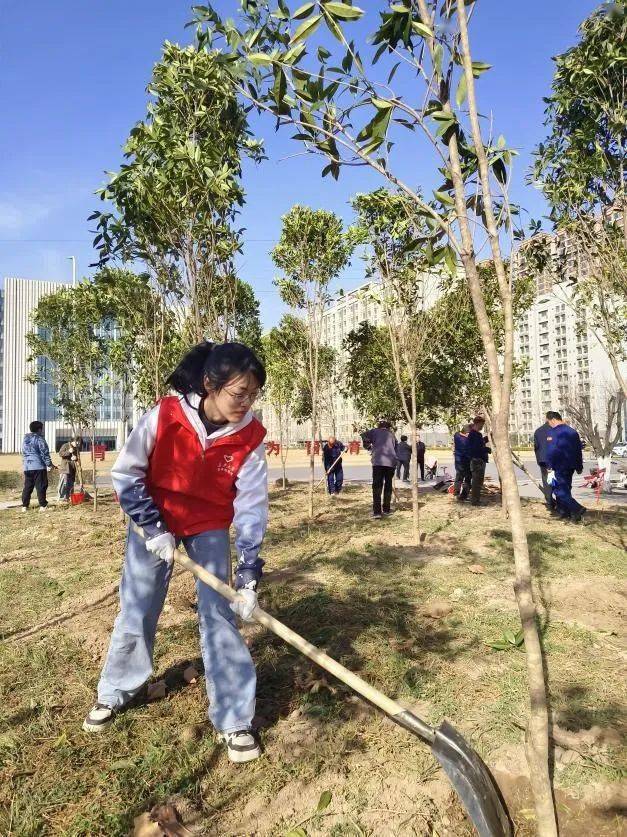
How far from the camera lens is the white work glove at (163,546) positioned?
2.65 m

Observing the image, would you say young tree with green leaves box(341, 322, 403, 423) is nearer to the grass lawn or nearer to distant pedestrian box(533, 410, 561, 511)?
distant pedestrian box(533, 410, 561, 511)

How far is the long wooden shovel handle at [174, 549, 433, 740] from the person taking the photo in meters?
2.07

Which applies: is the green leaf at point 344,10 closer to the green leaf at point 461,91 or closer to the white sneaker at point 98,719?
the green leaf at point 461,91

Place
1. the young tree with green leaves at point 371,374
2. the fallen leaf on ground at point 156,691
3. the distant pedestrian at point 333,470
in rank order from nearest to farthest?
1. the fallen leaf on ground at point 156,691
2. the young tree with green leaves at point 371,374
3. the distant pedestrian at point 333,470

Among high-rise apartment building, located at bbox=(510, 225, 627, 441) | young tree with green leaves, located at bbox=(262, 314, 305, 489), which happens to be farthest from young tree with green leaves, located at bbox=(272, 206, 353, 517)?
high-rise apartment building, located at bbox=(510, 225, 627, 441)

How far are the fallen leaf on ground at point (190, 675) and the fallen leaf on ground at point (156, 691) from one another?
173mm

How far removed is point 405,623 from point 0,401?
91798 millimetres

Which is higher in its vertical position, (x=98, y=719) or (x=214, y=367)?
(x=214, y=367)

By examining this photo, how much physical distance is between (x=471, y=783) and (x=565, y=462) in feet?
25.9

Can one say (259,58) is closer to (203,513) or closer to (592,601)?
(203,513)

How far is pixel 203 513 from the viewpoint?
2822 mm

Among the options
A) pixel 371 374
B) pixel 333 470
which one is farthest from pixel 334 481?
pixel 371 374

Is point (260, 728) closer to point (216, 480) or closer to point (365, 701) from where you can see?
point (365, 701)

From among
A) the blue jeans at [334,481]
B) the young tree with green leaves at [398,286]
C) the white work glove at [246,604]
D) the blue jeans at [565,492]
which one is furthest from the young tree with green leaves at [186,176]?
the blue jeans at [334,481]
